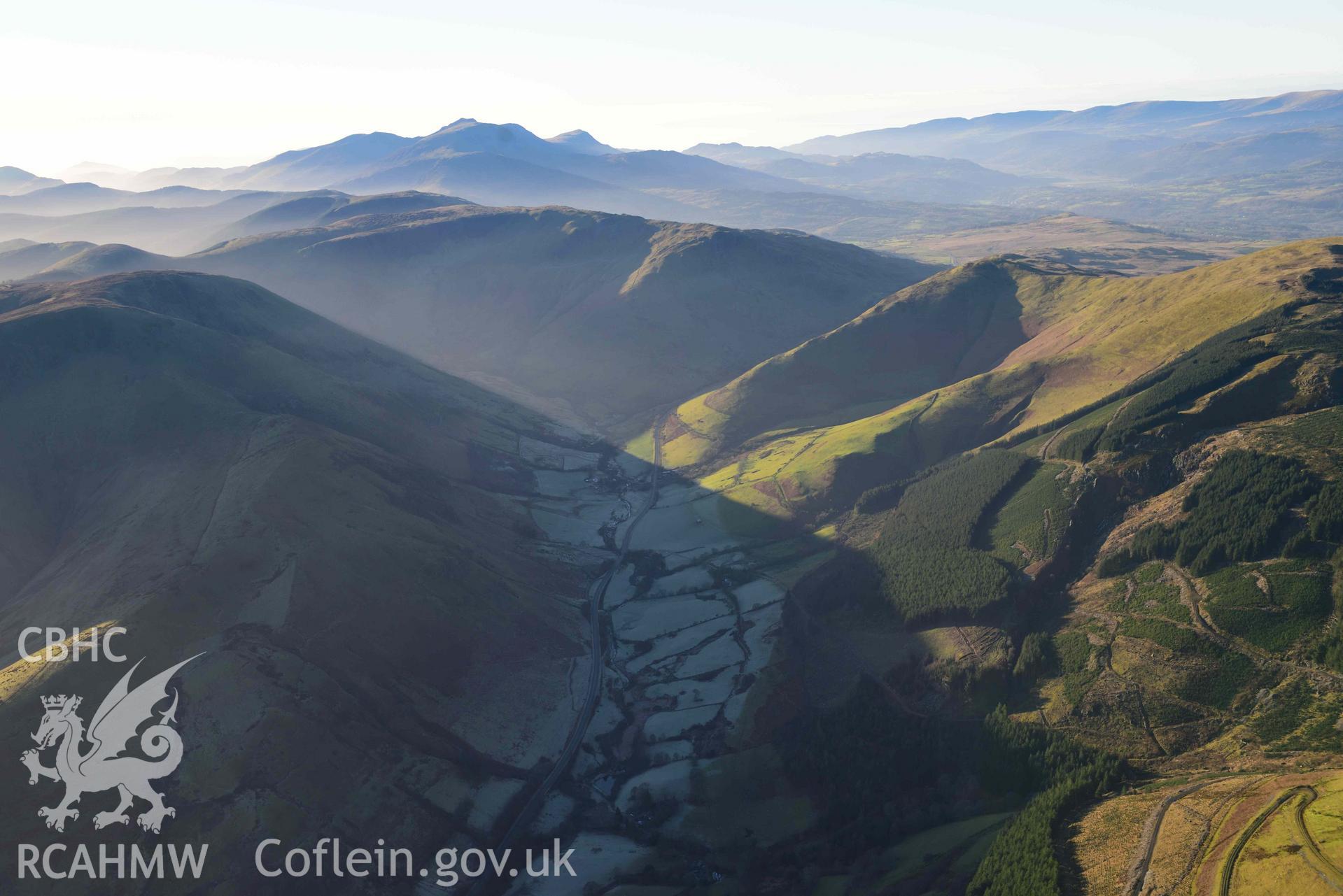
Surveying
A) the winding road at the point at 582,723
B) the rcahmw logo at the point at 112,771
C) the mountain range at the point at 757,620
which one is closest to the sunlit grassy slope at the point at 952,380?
the mountain range at the point at 757,620

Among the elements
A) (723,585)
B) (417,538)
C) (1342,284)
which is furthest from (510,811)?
(1342,284)

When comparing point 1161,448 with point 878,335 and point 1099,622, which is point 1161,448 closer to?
point 1099,622

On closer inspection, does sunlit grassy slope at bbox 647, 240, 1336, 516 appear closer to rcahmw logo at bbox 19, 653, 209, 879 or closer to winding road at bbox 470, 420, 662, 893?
Result: winding road at bbox 470, 420, 662, 893

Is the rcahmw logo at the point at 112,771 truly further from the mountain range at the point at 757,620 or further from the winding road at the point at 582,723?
the winding road at the point at 582,723

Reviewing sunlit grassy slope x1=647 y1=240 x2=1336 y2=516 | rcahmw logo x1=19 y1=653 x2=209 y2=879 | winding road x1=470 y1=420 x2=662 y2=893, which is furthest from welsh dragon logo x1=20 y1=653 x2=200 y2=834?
sunlit grassy slope x1=647 y1=240 x2=1336 y2=516

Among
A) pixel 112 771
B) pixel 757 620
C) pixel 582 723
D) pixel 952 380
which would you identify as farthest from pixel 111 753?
pixel 952 380
